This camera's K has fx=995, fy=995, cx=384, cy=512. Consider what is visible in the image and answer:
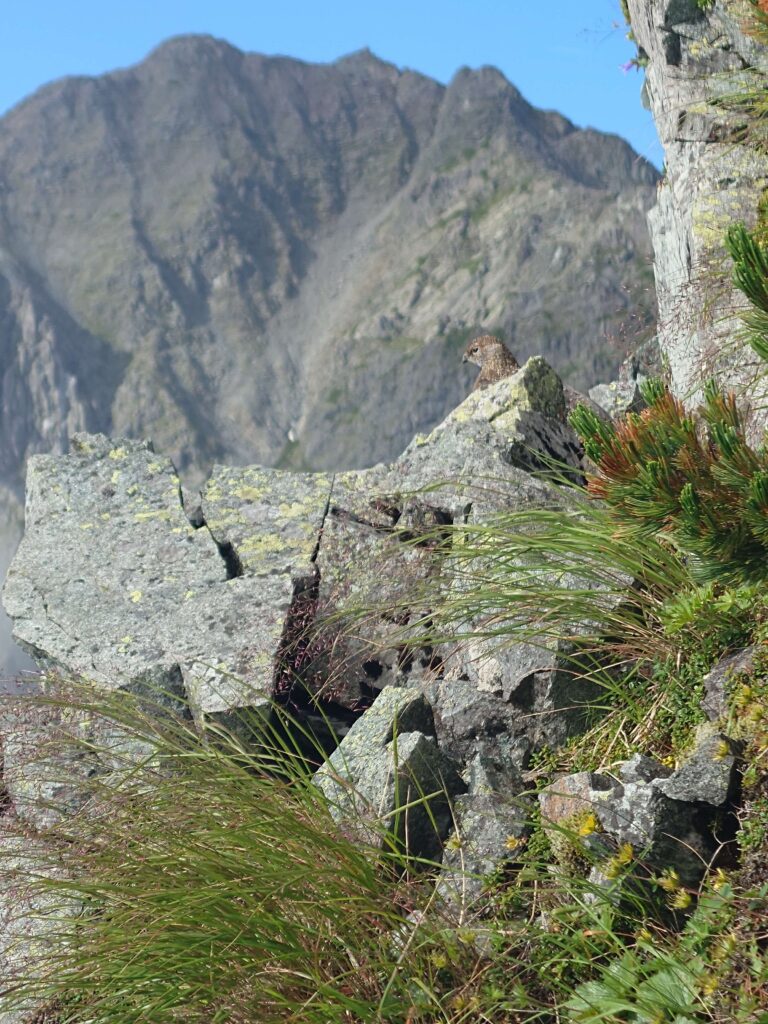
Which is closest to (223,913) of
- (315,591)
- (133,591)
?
(315,591)

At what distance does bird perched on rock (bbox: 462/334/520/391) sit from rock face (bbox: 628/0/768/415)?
94.4 inches

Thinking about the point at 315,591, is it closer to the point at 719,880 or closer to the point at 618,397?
the point at 618,397

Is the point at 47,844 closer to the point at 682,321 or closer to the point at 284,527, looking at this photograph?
the point at 284,527

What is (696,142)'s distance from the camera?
26.5 ft

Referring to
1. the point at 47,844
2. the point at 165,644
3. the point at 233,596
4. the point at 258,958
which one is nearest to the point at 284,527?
the point at 233,596

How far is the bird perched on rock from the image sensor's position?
10.8 m

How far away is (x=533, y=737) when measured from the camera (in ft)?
16.4

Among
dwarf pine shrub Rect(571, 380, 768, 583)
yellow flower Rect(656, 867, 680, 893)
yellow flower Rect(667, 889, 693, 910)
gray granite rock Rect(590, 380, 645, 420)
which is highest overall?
gray granite rock Rect(590, 380, 645, 420)

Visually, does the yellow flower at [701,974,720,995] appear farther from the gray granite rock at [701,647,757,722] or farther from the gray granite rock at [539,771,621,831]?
the gray granite rock at [701,647,757,722]

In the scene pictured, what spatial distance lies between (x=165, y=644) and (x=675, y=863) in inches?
160

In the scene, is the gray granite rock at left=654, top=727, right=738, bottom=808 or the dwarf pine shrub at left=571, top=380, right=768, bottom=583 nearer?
the dwarf pine shrub at left=571, top=380, right=768, bottom=583

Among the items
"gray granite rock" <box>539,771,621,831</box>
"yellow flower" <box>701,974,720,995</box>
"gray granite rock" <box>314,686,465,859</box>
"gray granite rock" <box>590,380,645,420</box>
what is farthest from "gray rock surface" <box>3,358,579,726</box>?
"yellow flower" <box>701,974,720,995</box>

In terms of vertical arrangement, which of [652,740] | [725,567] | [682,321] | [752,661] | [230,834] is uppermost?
[682,321]

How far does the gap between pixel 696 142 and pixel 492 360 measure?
363 centimetres
